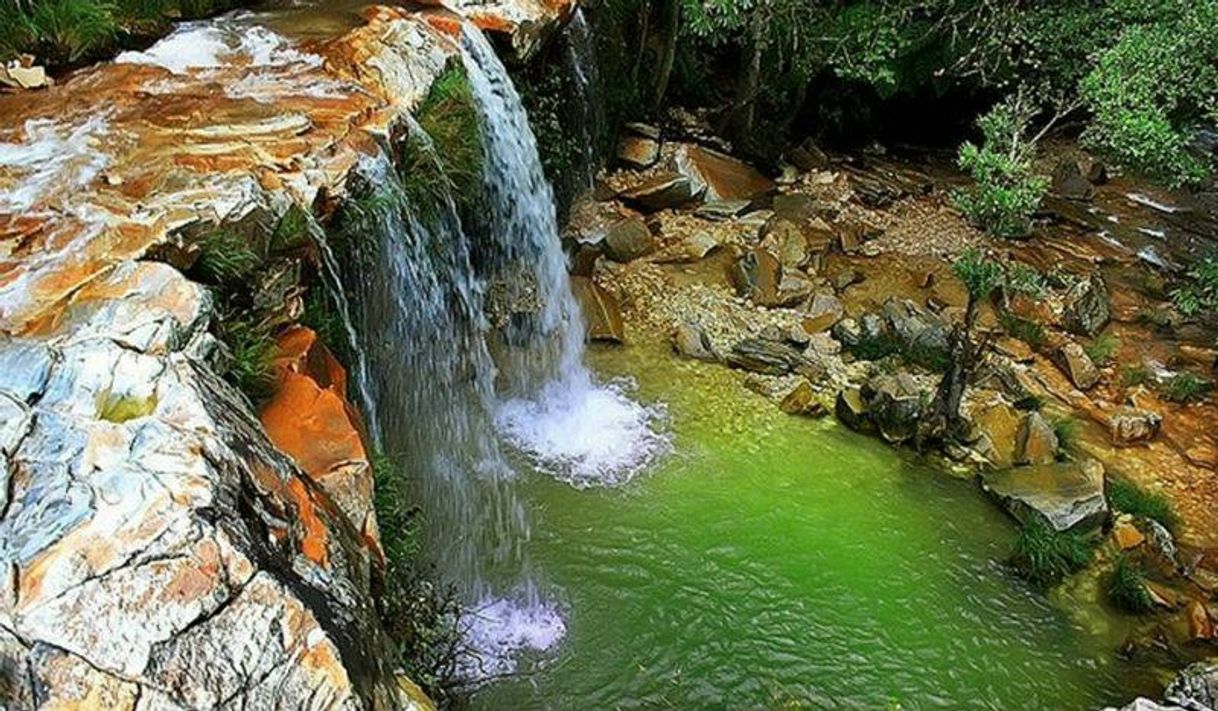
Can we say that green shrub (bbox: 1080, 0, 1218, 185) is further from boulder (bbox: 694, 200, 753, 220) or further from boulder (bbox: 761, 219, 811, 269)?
boulder (bbox: 694, 200, 753, 220)

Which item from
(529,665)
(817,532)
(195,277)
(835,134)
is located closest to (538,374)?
(817,532)

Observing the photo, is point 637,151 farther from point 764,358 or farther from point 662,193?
point 764,358

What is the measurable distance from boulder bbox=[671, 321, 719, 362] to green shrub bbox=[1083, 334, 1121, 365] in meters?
3.84

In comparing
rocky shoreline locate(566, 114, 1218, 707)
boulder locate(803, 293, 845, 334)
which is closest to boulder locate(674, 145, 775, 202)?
rocky shoreline locate(566, 114, 1218, 707)

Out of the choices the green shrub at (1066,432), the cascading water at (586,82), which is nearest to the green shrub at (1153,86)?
the green shrub at (1066,432)

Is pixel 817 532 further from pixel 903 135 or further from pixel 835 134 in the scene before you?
pixel 903 135

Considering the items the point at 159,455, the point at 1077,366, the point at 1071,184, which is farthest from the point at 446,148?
the point at 1071,184

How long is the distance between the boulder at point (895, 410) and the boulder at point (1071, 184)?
713 centimetres

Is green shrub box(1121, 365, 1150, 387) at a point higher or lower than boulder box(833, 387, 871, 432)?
higher

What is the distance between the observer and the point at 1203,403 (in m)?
8.88

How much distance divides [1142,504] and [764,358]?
3235 millimetres

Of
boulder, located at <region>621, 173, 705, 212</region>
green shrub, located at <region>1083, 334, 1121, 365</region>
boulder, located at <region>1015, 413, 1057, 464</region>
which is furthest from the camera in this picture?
boulder, located at <region>621, 173, 705, 212</region>

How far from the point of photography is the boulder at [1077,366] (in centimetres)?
885

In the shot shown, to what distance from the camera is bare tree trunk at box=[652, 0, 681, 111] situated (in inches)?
452
